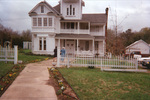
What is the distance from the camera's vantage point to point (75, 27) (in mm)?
25297

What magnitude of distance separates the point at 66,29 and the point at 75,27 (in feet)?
6.66

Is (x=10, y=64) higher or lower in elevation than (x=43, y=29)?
lower

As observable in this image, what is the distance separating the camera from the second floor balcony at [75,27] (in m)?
24.3

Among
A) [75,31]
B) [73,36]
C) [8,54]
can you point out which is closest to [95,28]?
[75,31]

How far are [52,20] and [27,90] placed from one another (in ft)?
55.3

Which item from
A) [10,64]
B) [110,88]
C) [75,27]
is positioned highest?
[75,27]

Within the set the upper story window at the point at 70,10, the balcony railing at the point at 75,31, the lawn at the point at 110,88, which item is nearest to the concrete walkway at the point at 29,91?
the lawn at the point at 110,88

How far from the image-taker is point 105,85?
21.6ft

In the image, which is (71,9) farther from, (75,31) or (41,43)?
(41,43)

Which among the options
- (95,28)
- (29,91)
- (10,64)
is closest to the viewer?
(29,91)

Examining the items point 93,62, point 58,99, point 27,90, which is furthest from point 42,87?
point 93,62

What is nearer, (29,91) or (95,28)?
(29,91)

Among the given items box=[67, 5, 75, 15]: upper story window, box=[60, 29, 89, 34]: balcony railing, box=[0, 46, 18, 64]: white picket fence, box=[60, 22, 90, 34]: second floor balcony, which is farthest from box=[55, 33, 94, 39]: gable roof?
box=[0, 46, 18, 64]: white picket fence

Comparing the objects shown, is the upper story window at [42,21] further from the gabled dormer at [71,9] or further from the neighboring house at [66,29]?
the gabled dormer at [71,9]
